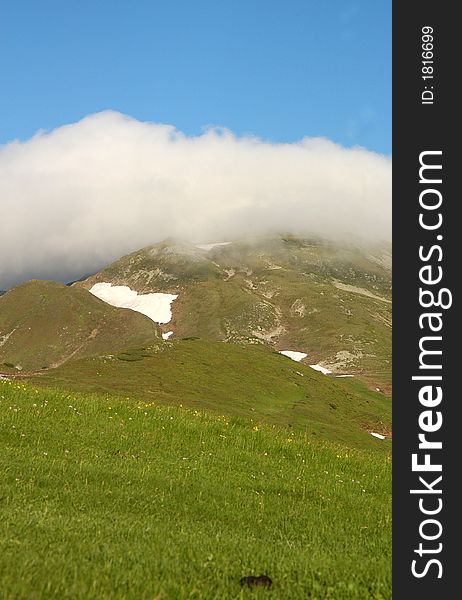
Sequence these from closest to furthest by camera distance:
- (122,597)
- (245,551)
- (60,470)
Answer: (122,597) → (245,551) → (60,470)

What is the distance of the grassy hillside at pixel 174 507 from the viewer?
7707 mm

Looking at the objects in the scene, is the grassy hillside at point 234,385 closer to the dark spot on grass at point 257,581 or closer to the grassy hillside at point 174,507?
the grassy hillside at point 174,507

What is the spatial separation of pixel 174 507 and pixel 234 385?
287ft

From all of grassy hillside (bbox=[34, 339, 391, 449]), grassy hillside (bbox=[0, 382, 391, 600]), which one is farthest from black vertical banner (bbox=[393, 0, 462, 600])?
grassy hillside (bbox=[34, 339, 391, 449])

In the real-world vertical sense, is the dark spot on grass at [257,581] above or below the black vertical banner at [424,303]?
below

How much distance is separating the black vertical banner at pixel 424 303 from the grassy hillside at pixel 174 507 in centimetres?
131

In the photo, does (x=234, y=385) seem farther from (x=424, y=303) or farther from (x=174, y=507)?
(x=424, y=303)

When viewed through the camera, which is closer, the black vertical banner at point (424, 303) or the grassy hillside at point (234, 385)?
the black vertical banner at point (424, 303)

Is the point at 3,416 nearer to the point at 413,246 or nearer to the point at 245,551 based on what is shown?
the point at 245,551

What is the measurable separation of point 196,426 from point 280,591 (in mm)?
13355

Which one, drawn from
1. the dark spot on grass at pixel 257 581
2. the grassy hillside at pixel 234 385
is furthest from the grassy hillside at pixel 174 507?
the grassy hillside at pixel 234 385

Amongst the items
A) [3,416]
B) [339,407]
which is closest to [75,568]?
[3,416]

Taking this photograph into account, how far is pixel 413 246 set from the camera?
965 cm

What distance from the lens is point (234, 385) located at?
99.6m
